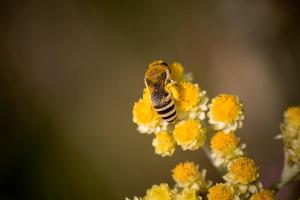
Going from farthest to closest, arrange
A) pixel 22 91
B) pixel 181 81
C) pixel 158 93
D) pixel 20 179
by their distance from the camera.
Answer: pixel 22 91, pixel 20 179, pixel 181 81, pixel 158 93

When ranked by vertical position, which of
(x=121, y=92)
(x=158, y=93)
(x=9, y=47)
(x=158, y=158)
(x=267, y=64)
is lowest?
(x=158, y=93)

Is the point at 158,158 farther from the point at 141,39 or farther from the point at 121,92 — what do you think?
the point at 141,39

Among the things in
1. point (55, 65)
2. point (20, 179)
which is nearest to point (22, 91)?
point (55, 65)

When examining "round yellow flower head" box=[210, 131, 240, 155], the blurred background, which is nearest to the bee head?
"round yellow flower head" box=[210, 131, 240, 155]

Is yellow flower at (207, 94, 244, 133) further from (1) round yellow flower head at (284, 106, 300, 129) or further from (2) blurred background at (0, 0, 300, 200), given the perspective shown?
(2) blurred background at (0, 0, 300, 200)

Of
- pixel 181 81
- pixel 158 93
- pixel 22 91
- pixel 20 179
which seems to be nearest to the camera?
pixel 158 93

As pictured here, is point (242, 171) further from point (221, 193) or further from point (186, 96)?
point (186, 96)
